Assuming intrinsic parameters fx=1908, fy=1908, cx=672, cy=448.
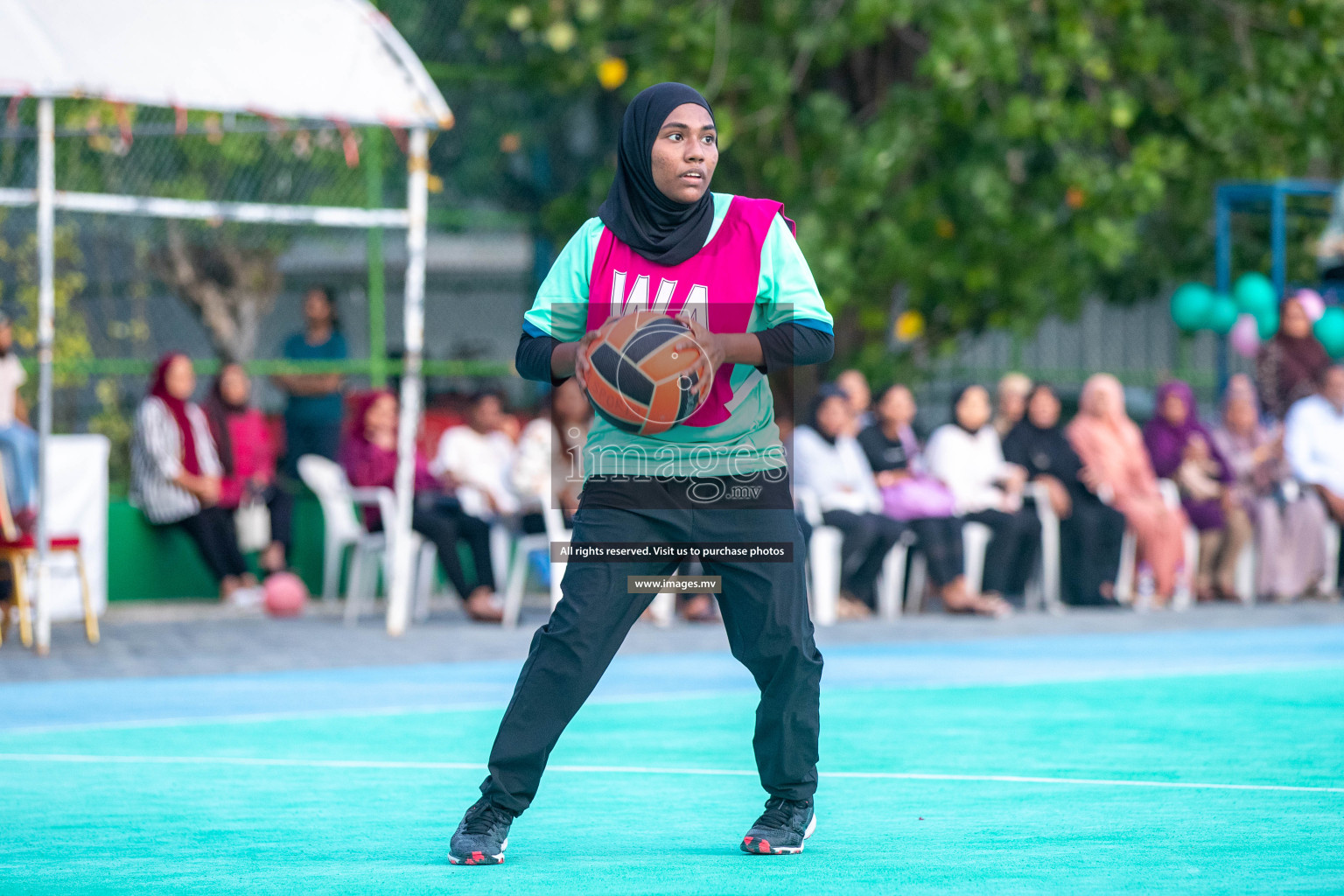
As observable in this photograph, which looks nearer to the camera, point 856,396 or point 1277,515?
point 856,396

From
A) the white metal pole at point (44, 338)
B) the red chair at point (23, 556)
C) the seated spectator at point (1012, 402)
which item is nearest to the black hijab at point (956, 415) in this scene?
the seated spectator at point (1012, 402)

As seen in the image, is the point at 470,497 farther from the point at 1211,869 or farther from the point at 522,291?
the point at 1211,869

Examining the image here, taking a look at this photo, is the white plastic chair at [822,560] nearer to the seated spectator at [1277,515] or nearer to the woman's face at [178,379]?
the seated spectator at [1277,515]

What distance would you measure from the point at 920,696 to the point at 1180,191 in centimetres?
845

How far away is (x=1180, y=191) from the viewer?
52.4 feet

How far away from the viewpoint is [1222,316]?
15.4 meters

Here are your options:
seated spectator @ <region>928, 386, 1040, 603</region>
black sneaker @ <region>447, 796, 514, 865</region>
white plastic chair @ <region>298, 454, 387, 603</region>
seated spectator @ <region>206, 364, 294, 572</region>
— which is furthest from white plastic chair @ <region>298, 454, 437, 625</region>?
black sneaker @ <region>447, 796, 514, 865</region>

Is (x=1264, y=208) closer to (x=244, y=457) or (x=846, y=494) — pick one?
(x=846, y=494)

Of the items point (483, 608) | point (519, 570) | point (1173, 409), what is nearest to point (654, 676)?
point (519, 570)

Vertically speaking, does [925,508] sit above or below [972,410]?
below

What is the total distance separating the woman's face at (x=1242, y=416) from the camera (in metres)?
14.8

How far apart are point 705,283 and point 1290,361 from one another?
10943 millimetres

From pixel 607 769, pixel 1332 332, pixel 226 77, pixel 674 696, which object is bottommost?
pixel 674 696

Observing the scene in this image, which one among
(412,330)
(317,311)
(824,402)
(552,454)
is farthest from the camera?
(317,311)
